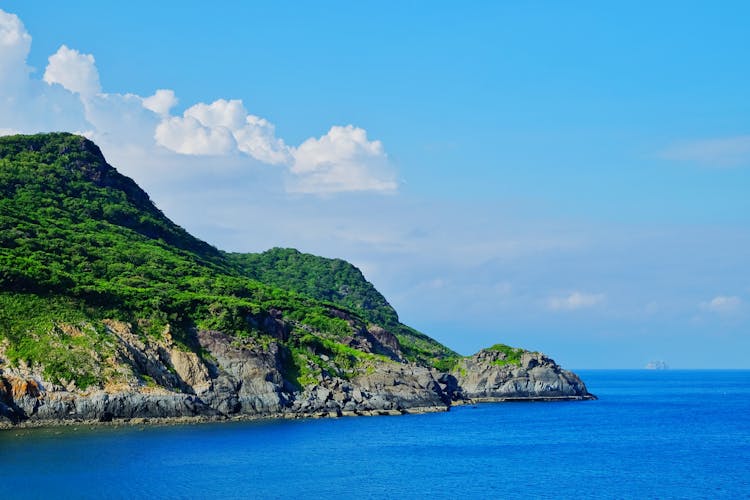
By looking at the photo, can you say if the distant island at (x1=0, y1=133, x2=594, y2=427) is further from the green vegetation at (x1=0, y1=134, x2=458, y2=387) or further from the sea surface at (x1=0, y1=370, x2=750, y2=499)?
the sea surface at (x1=0, y1=370, x2=750, y2=499)

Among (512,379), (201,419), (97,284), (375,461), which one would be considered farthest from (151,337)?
(512,379)

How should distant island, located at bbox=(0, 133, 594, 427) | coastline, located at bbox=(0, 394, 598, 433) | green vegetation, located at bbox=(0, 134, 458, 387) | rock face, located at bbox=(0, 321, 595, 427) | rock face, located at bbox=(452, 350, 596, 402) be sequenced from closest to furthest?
coastline, located at bbox=(0, 394, 598, 433), rock face, located at bbox=(0, 321, 595, 427), distant island, located at bbox=(0, 133, 594, 427), green vegetation, located at bbox=(0, 134, 458, 387), rock face, located at bbox=(452, 350, 596, 402)

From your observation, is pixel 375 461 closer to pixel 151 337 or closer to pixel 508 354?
pixel 151 337

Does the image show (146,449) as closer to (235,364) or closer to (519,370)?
(235,364)

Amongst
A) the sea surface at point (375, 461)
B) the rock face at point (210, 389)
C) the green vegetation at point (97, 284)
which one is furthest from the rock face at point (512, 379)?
the sea surface at point (375, 461)

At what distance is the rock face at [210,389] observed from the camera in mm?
97562

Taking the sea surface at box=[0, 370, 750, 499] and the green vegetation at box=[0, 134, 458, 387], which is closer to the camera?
the sea surface at box=[0, 370, 750, 499]

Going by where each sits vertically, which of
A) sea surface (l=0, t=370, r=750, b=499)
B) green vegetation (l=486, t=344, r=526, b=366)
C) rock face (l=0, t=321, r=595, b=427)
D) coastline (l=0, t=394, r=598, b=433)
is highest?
green vegetation (l=486, t=344, r=526, b=366)

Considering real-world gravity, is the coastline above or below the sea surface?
above

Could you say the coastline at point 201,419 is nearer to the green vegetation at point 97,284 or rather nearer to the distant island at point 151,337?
the distant island at point 151,337

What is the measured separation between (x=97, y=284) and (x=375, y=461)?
200 feet

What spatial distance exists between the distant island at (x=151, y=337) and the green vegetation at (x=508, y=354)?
0.32 meters

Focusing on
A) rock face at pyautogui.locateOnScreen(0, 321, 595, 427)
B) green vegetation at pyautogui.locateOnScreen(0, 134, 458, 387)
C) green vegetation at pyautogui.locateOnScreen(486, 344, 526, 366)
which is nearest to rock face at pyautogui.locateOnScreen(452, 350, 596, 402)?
green vegetation at pyautogui.locateOnScreen(486, 344, 526, 366)

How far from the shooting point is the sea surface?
6994 cm
